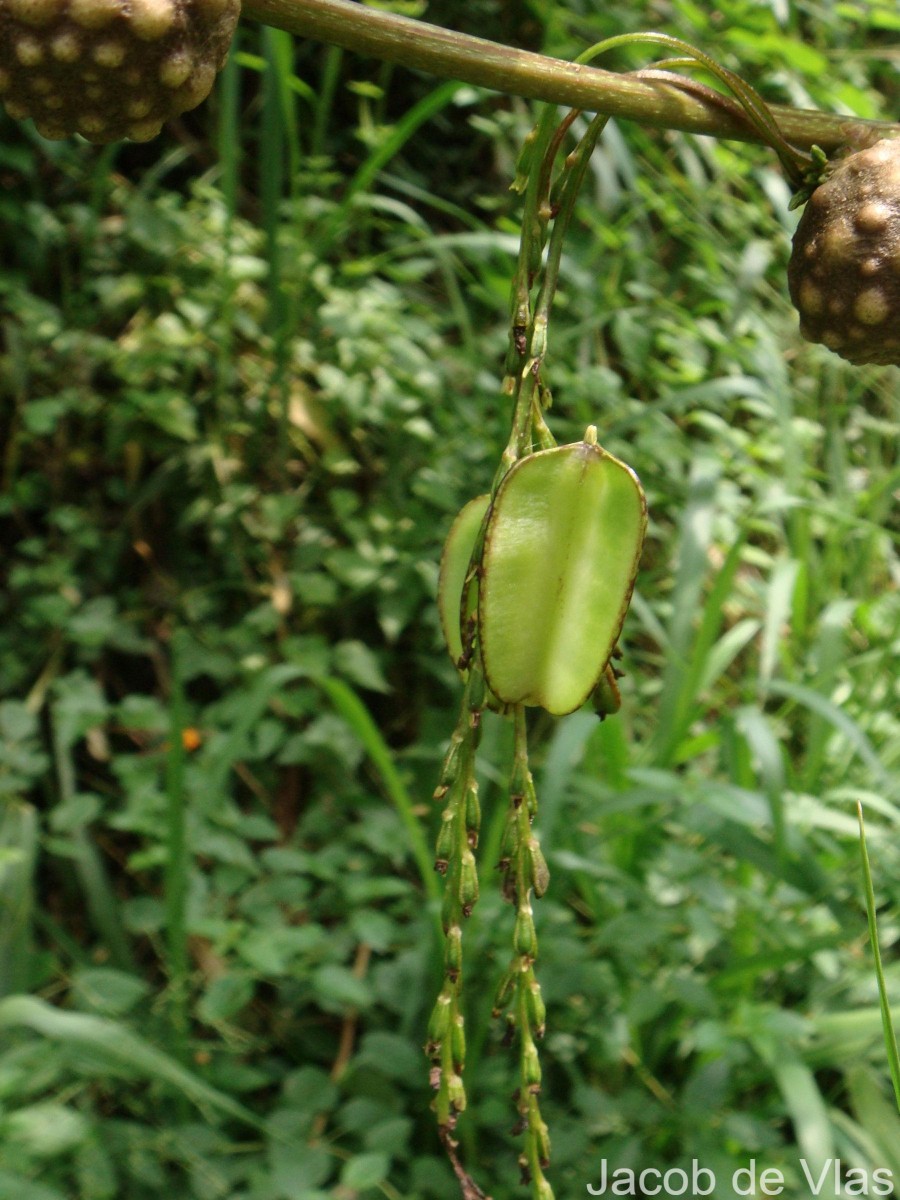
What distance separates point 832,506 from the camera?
1.85m

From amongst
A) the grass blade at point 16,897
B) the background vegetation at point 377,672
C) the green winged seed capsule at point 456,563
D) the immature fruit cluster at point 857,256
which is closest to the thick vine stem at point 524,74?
the immature fruit cluster at point 857,256

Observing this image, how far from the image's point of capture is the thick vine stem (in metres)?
0.31

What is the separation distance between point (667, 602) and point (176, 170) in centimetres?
105

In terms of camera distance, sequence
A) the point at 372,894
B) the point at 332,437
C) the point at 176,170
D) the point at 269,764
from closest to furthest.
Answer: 1. the point at 372,894
2. the point at 269,764
3. the point at 332,437
4. the point at 176,170

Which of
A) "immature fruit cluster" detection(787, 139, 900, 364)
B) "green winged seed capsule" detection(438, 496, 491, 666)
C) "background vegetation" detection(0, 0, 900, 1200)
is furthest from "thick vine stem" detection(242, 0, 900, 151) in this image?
"background vegetation" detection(0, 0, 900, 1200)

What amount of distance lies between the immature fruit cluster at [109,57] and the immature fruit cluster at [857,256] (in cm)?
18

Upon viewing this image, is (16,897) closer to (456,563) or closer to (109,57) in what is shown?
(456,563)

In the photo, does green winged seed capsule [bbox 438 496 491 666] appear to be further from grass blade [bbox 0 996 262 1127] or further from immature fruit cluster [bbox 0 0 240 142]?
grass blade [bbox 0 996 262 1127]

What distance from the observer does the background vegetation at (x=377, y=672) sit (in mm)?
1233

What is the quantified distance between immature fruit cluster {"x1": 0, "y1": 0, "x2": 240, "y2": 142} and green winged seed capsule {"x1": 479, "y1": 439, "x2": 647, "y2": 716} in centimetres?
13

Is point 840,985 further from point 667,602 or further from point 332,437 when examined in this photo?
Result: point 332,437

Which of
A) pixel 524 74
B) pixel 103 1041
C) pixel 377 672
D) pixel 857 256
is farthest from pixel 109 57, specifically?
pixel 377 672

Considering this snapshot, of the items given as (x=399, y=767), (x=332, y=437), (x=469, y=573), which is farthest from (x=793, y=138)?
(x=332, y=437)

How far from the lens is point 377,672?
1604 millimetres
